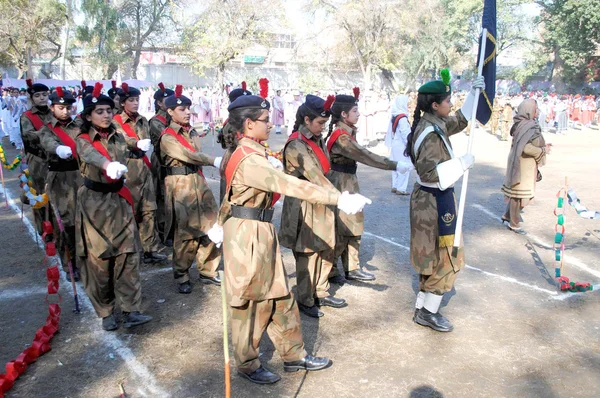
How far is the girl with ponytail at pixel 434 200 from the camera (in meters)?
4.39

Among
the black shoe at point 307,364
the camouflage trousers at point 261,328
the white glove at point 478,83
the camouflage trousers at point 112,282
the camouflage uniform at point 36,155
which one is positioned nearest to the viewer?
the camouflage trousers at point 261,328

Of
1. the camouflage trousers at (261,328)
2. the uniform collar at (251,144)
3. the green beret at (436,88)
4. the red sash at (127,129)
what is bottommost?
the camouflage trousers at (261,328)

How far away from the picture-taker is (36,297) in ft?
18.2

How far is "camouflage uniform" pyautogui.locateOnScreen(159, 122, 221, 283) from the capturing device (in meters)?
5.56

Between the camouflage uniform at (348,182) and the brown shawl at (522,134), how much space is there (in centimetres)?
344

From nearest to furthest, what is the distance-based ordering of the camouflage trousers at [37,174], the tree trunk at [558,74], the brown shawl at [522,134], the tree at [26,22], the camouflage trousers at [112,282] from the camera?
1. the camouflage trousers at [112,282]
2. the camouflage trousers at [37,174]
3. the brown shawl at [522,134]
4. the tree at [26,22]
5. the tree trunk at [558,74]

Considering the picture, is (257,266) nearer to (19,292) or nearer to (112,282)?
(112,282)

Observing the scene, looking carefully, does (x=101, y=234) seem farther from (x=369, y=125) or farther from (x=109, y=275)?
(x=369, y=125)

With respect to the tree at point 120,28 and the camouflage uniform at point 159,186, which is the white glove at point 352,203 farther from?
the tree at point 120,28

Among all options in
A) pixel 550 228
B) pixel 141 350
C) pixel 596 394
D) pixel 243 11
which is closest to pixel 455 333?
pixel 596 394

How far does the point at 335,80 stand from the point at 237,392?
46.5m

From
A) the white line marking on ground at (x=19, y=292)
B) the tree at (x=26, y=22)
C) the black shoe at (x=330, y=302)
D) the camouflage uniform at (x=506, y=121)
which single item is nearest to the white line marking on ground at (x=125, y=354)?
the white line marking on ground at (x=19, y=292)

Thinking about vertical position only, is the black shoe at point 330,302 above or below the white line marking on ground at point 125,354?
above

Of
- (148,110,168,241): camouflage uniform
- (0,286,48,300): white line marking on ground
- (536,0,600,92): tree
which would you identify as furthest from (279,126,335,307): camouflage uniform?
(536,0,600,92): tree
